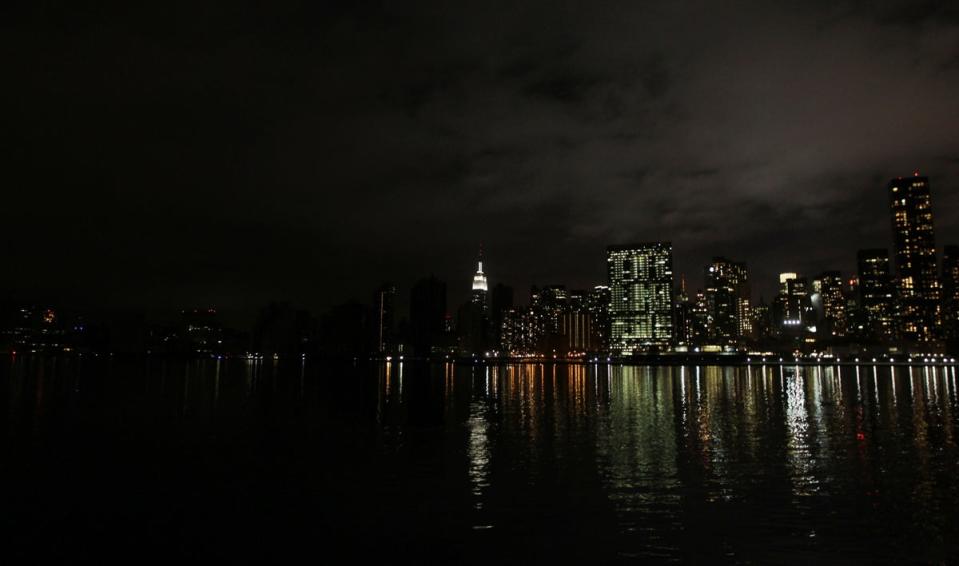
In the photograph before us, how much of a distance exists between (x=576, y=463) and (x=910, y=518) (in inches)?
482

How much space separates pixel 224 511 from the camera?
20641mm

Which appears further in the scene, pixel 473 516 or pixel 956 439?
pixel 956 439

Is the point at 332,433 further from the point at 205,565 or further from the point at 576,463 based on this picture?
the point at 205,565

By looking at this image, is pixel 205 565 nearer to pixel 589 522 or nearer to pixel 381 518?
pixel 381 518

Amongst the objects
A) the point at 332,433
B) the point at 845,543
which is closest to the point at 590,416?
the point at 332,433

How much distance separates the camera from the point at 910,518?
750 inches

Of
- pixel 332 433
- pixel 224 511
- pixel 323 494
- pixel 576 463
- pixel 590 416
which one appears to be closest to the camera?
pixel 224 511

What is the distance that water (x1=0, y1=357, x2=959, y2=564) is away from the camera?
16.9 metres

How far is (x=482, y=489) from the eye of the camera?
75.5ft

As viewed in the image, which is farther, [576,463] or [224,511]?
[576,463]

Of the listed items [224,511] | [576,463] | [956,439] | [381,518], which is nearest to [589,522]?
[381,518]

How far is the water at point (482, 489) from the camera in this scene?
1686cm

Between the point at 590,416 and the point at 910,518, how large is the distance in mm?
28995

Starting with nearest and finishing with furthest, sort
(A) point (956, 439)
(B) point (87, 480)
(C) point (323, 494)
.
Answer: (C) point (323, 494), (B) point (87, 480), (A) point (956, 439)
